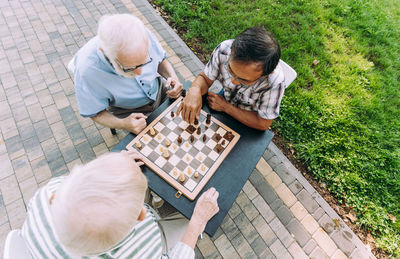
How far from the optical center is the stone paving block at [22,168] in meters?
2.79

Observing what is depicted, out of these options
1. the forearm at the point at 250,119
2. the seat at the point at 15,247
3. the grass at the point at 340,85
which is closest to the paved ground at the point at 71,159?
the grass at the point at 340,85

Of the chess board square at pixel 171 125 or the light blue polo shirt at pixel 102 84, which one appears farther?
the chess board square at pixel 171 125

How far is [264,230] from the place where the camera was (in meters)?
2.72

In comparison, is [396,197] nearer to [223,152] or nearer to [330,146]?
[330,146]

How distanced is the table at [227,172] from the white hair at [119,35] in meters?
0.67

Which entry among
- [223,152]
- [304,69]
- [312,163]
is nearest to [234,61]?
[223,152]

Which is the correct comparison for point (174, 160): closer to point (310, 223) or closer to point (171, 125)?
point (171, 125)

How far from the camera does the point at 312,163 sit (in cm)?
322

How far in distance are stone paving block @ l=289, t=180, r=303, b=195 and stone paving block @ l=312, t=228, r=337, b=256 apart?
0.51 meters

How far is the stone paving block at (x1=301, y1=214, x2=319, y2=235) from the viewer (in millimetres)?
2781

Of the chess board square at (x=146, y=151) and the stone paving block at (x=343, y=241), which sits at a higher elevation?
the chess board square at (x=146, y=151)

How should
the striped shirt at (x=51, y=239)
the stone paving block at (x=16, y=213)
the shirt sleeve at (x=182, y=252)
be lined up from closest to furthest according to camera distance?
the striped shirt at (x=51, y=239) < the shirt sleeve at (x=182, y=252) < the stone paving block at (x=16, y=213)

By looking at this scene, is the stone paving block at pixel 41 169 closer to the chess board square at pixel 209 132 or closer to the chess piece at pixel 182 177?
the chess piece at pixel 182 177

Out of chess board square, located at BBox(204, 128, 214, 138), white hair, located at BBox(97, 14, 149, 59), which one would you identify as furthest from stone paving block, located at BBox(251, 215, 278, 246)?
white hair, located at BBox(97, 14, 149, 59)
